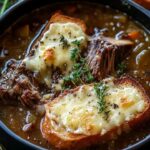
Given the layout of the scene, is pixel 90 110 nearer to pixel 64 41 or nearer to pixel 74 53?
pixel 74 53

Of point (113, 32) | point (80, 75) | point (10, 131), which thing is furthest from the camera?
point (113, 32)

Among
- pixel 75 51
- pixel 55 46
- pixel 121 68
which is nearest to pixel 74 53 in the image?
pixel 75 51

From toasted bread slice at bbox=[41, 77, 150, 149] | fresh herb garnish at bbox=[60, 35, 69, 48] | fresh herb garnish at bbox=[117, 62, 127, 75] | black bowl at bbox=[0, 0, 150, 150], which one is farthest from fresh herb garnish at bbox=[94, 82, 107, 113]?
black bowl at bbox=[0, 0, 150, 150]

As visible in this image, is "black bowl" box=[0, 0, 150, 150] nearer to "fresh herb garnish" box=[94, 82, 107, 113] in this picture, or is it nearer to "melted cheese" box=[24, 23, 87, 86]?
"melted cheese" box=[24, 23, 87, 86]

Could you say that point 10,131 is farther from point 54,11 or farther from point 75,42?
point 54,11

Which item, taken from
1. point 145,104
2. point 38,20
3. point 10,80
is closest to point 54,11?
point 38,20

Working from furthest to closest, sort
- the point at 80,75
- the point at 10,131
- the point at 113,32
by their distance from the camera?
the point at 113,32, the point at 80,75, the point at 10,131

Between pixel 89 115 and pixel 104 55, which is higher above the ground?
pixel 104 55
